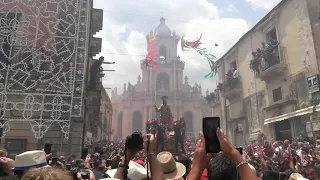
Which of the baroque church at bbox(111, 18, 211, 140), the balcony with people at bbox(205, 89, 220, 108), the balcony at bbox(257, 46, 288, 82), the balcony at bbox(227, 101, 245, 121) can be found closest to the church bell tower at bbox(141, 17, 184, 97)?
the baroque church at bbox(111, 18, 211, 140)

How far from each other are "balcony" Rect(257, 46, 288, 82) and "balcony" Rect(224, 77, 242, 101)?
381 centimetres

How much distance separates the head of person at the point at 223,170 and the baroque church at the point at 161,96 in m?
45.4

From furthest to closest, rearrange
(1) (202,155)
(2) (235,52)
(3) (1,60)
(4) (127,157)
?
(2) (235,52) → (3) (1,60) → (4) (127,157) → (1) (202,155)

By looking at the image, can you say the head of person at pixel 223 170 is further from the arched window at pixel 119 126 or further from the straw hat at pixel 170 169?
the arched window at pixel 119 126

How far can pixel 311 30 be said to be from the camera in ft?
45.3

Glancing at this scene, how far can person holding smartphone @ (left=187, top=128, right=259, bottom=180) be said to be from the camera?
1691 mm

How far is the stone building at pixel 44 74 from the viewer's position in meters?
10.8

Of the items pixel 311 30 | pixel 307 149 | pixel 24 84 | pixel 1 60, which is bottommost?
pixel 307 149

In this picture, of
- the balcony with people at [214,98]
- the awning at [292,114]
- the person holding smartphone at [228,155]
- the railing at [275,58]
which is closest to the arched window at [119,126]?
the balcony with people at [214,98]

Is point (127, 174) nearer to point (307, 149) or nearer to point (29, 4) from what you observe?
point (307, 149)

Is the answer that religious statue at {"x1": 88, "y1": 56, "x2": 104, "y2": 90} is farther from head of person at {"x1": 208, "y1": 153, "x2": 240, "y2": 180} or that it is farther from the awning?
head of person at {"x1": 208, "y1": 153, "x2": 240, "y2": 180}

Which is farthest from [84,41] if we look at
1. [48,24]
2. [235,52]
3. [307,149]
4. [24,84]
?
[235,52]

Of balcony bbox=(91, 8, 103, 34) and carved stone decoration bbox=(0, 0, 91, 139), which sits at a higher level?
balcony bbox=(91, 8, 103, 34)

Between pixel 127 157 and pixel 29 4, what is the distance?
12.0m
